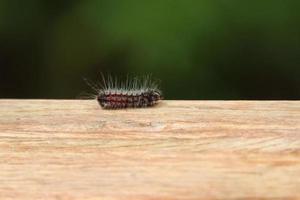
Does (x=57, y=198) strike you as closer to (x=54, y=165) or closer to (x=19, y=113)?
(x=54, y=165)

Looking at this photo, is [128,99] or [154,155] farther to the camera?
[128,99]

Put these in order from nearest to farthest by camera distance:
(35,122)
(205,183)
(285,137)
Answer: (205,183) < (285,137) < (35,122)

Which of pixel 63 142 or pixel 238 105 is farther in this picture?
pixel 238 105

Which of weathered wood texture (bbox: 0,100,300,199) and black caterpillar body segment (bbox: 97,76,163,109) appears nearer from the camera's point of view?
weathered wood texture (bbox: 0,100,300,199)

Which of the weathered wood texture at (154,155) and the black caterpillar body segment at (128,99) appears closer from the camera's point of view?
the weathered wood texture at (154,155)

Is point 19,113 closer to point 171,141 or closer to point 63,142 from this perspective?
point 63,142

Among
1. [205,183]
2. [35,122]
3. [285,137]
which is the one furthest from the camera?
[35,122]

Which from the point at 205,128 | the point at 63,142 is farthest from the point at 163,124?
the point at 63,142
